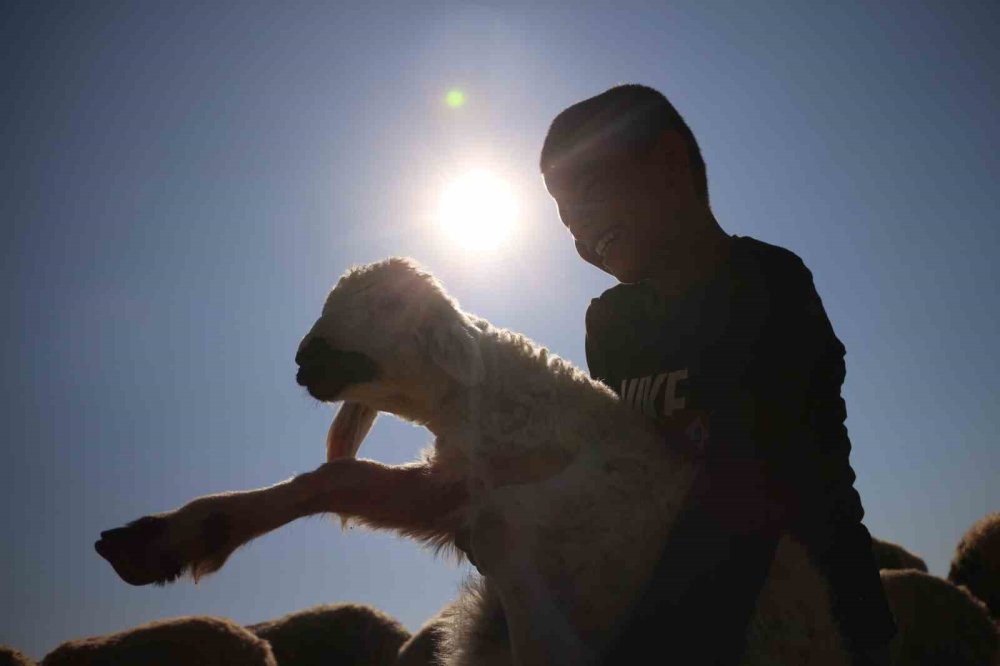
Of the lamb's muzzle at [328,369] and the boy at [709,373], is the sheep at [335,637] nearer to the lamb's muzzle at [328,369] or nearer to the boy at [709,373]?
the boy at [709,373]

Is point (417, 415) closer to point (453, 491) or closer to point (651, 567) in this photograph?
point (453, 491)

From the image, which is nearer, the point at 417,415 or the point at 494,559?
the point at 494,559

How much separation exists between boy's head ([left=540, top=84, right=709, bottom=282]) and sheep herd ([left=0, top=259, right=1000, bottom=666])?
706mm

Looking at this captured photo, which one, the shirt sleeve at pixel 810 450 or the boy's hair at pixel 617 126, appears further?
the boy's hair at pixel 617 126

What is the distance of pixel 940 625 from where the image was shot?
5559mm

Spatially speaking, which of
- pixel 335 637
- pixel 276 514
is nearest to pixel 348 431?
pixel 276 514

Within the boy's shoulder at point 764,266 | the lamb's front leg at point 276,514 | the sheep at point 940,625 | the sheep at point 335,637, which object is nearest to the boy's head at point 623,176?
the boy's shoulder at point 764,266

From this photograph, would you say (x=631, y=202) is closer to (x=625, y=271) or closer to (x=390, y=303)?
(x=625, y=271)

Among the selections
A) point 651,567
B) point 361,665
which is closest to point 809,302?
point 651,567

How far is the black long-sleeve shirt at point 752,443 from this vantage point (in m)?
1.96

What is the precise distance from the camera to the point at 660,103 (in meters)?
3.09

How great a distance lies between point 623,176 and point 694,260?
0.50 meters

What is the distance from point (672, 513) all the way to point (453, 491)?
750mm

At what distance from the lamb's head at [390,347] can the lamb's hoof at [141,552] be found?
0.72 meters
